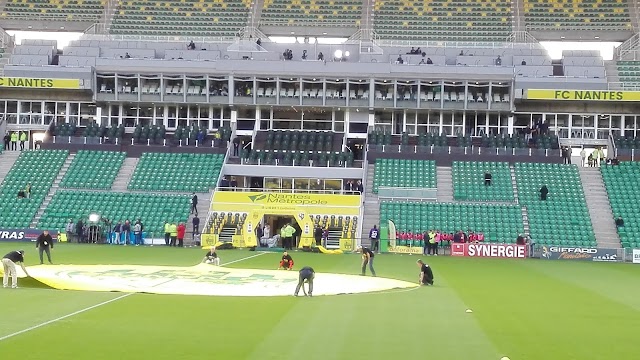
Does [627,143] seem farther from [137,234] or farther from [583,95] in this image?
[137,234]

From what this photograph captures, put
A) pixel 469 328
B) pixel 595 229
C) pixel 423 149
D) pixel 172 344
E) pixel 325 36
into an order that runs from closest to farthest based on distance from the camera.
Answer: pixel 172 344 < pixel 469 328 < pixel 595 229 < pixel 423 149 < pixel 325 36

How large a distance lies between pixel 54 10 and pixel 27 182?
24012 mm

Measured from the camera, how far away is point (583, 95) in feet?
208

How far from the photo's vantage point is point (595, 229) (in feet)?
177

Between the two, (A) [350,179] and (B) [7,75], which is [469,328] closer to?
(A) [350,179]

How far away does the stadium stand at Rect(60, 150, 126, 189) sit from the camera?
195ft

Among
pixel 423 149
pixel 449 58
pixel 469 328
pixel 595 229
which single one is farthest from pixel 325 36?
pixel 469 328

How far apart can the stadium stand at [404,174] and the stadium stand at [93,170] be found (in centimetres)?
1887

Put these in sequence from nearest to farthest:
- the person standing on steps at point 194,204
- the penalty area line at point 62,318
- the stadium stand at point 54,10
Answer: the penalty area line at point 62,318 < the person standing on steps at point 194,204 < the stadium stand at point 54,10

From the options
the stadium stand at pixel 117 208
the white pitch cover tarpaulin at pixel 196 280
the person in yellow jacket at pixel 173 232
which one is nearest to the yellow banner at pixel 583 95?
the stadium stand at pixel 117 208

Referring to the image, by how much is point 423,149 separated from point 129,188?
70.3ft

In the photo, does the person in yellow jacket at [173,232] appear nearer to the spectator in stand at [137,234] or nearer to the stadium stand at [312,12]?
the spectator in stand at [137,234]

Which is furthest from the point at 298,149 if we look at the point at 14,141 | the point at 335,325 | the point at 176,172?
the point at 335,325

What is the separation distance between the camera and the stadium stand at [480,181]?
5794 cm
